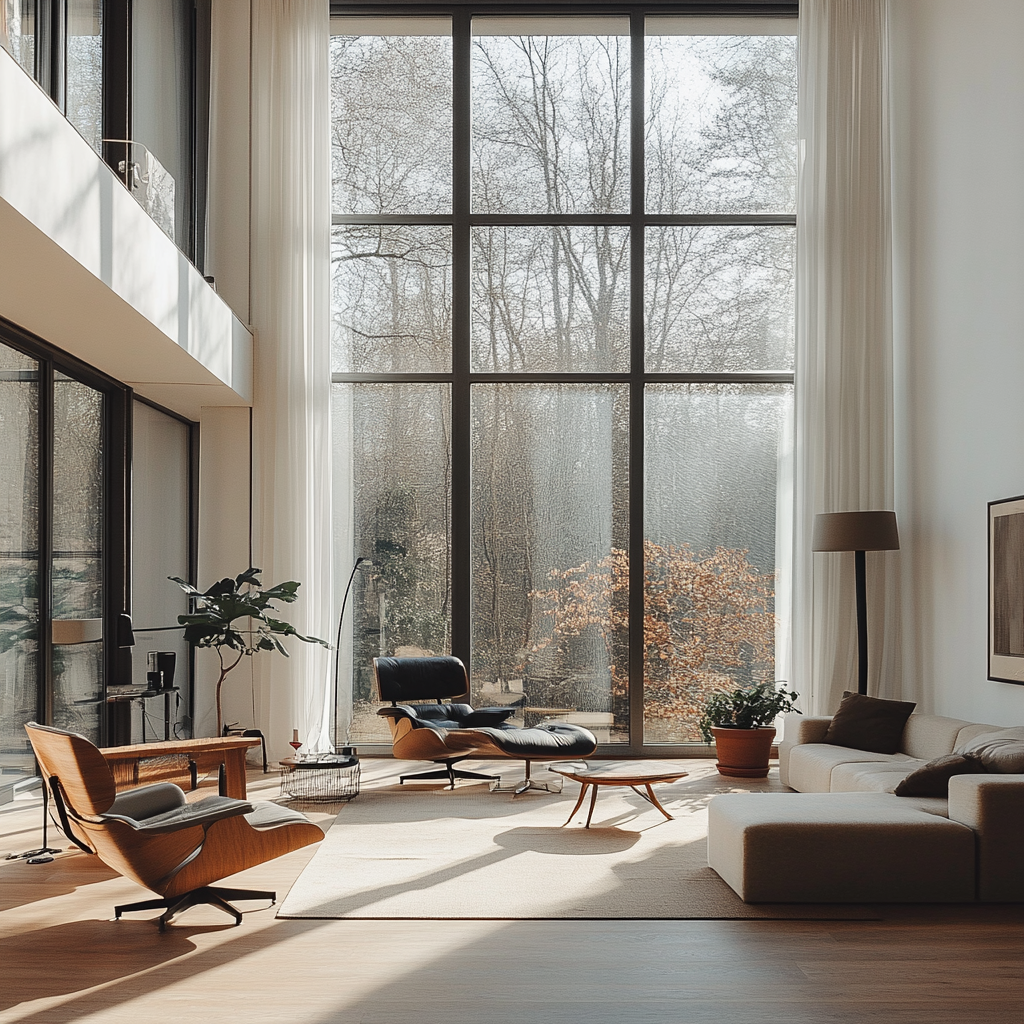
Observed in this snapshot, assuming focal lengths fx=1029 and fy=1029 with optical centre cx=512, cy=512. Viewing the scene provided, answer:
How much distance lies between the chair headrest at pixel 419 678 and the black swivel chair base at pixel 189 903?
296cm

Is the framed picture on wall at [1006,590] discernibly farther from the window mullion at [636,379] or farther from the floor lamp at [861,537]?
the window mullion at [636,379]

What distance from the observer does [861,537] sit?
6.77 metres

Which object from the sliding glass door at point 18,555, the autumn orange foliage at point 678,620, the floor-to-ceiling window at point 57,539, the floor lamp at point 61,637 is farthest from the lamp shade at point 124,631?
the autumn orange foliage at point 678,620

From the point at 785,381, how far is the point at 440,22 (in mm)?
3844

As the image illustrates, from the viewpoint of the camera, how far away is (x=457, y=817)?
5730mm

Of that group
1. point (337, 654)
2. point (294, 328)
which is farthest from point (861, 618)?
point (294, 328)

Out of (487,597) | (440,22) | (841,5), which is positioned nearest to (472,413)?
(487,597)

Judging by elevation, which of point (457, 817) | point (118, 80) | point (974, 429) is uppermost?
point (118, 80)

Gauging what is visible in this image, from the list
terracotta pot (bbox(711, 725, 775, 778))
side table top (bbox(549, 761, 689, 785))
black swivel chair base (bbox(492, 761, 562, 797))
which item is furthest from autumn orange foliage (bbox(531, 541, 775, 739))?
side table top (bbox(549, 761, 689, 785))

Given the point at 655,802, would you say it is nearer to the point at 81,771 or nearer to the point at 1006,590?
the point at 1006,590

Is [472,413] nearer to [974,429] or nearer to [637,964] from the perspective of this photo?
[974,429]

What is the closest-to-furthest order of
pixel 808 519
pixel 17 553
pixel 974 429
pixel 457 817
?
pixel 17 553, pixel 457 817, pixel 974 429, pixel 808 519

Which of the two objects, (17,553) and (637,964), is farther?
(17,553)

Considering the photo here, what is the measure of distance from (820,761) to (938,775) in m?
1.23
